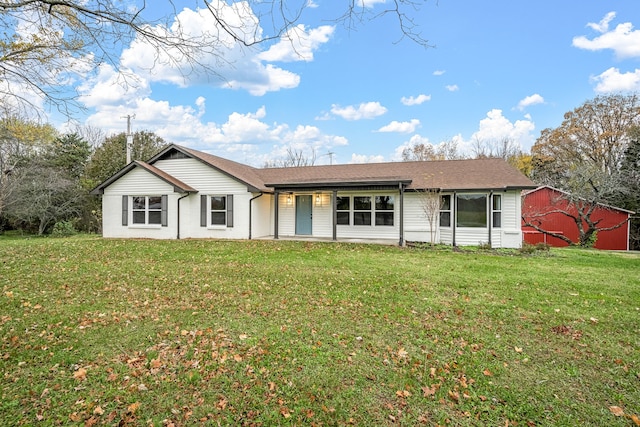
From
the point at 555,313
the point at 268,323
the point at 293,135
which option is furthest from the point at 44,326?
the point at 293,135

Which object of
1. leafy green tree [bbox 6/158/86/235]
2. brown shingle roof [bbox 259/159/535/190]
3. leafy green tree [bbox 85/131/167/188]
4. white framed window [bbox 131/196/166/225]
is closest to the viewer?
brown shingle roof [bbox 259/159/535/190]

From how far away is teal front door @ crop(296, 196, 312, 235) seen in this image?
15.1 meters

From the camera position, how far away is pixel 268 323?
4.46 meters

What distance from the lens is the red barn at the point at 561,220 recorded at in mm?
17906

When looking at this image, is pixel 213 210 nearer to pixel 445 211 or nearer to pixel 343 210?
pixel 343 210

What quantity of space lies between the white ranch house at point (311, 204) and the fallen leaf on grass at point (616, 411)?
32.8 ft

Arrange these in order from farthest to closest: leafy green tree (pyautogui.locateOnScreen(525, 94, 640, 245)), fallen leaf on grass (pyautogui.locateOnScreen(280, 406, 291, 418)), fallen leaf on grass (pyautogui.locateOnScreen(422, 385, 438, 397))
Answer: leafy green tree (pyautogui.locateOnScreen(525, 94, 640, 245)) → fallen leaf on grass (pyautogui.locateOnScreen(422, 385, 438, 397)) → fallen leaf on grass (pyautogui.locateOnScreen(280, 406, 291, 418))

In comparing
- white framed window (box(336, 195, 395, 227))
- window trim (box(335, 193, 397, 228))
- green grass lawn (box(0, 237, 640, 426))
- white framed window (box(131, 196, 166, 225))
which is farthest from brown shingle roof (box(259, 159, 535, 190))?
green grass lawn (box(0, 237, 640, 426))

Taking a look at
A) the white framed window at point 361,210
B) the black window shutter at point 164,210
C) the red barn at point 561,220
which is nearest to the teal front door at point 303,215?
the white framed window at point 361,210

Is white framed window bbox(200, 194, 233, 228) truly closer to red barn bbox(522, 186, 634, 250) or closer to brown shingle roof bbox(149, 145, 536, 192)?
brown shingle roof bbox(149, 145, 536, 192)

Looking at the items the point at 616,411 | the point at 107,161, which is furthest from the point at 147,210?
the point at 616,411

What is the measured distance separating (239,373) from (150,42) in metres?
3.70

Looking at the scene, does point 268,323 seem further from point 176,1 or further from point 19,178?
point 19,178

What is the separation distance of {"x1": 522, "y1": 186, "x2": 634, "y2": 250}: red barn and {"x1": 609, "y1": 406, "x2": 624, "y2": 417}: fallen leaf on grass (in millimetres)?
16989
